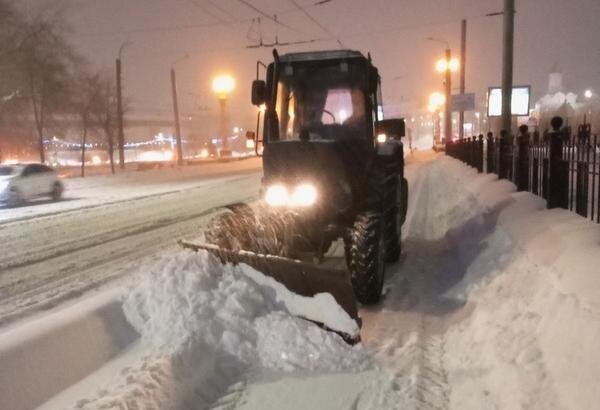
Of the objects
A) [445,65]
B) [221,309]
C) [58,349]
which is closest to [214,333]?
[221,309]

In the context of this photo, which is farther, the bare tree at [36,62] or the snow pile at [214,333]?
the bare tree at [36,62]

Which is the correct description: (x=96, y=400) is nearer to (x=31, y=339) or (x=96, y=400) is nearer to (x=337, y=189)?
(x=31, y=339)

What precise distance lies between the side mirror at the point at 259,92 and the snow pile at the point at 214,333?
2.37 meters

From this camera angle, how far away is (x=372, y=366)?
4.85 m

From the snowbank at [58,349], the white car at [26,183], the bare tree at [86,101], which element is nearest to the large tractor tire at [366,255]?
the snowbank at [58,349]

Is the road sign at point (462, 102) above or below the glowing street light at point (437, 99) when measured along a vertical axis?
below

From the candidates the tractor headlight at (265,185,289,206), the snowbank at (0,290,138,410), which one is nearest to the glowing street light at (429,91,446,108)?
the tractor headlight at (265,185,289,206)

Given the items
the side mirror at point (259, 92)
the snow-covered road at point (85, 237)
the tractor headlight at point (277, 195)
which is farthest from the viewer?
the snow-covered road at point (85, 237)

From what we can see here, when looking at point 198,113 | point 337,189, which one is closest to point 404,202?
point 337,189

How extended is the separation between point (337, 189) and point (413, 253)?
325 centimetres

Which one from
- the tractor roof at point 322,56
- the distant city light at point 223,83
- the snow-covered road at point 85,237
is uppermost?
the distant city light at point 223,83

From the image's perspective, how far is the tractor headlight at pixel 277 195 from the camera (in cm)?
651

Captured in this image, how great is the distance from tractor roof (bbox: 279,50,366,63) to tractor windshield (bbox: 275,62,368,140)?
8cm

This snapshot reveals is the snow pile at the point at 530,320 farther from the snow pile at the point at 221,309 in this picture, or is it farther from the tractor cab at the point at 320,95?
the tractor cab at the point at 320,95
